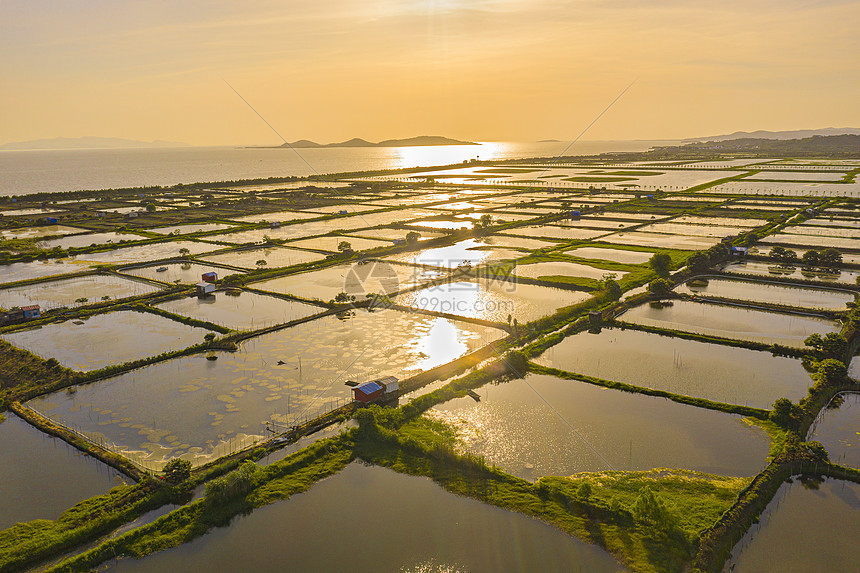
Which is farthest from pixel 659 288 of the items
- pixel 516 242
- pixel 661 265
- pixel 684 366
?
pixel 516 242

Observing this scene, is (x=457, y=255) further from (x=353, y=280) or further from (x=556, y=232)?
(x=556, y=232)

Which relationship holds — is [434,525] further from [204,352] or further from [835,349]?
[835,349]

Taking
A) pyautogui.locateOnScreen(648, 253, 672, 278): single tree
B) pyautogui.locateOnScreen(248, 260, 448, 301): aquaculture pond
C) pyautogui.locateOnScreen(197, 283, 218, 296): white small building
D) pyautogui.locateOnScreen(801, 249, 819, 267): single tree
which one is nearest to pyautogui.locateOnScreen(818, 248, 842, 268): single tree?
pyautogui.locateOnScreen(801, 249, 819, 267): single tree

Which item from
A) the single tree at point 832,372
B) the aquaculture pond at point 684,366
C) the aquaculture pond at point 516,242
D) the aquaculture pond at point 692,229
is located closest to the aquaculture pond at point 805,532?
the aquaculture pond at point 684,366

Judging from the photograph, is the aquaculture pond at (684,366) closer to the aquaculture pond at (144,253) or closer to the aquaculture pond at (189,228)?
the aquaculture pond at (144,253)

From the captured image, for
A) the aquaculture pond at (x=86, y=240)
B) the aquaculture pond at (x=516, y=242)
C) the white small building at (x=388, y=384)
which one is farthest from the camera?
the aquaculture pond at (x=86, y=240)

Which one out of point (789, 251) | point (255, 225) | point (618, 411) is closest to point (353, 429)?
point (618, 411)
